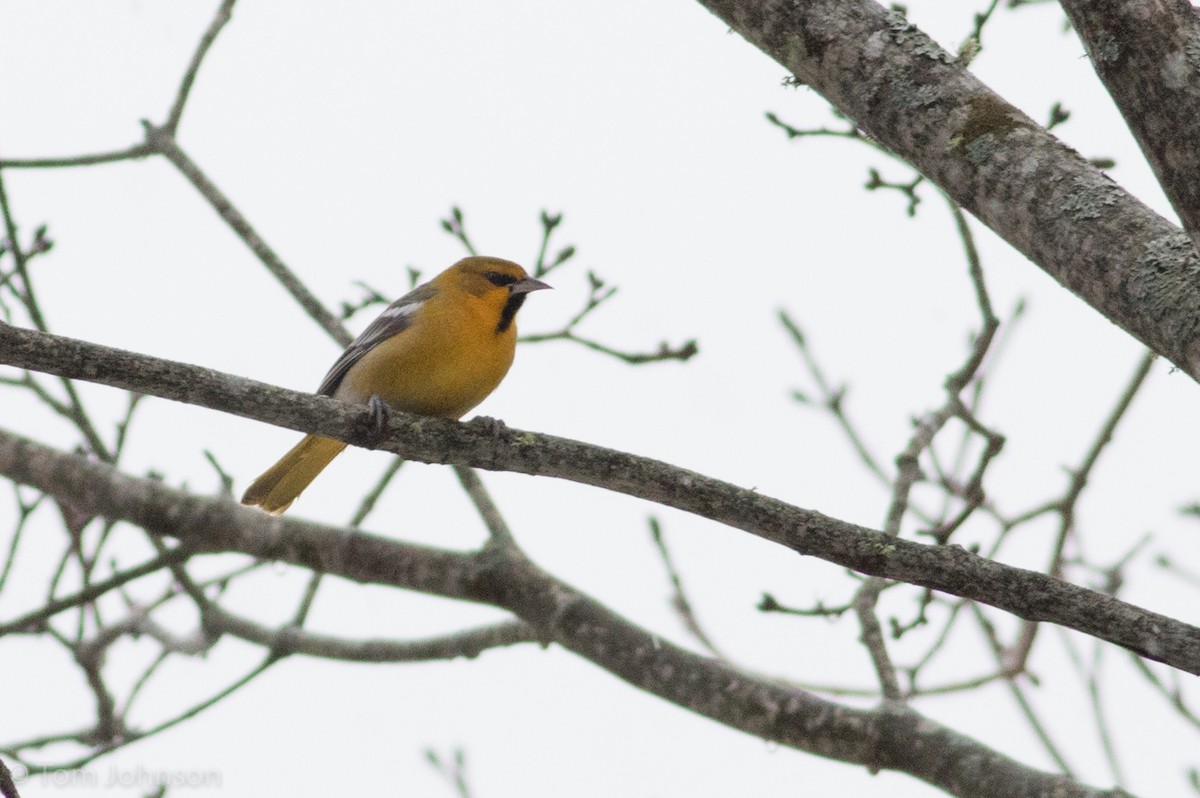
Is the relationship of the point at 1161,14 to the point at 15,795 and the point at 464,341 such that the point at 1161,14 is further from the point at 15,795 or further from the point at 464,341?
the point at 464,341

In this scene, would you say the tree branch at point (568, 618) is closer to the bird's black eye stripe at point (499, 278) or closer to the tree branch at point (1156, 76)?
the bird's black eye stripe at point (499, 278)

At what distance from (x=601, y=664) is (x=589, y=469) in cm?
182

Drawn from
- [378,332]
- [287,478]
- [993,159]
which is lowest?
[287,478]

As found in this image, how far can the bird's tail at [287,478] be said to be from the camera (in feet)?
18.2

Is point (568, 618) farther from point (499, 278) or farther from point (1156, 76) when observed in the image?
point (1156, 76)

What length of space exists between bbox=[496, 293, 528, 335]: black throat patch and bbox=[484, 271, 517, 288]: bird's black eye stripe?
126 millimetres

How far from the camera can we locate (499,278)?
5.84 metres

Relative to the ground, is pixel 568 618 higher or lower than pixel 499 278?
lower

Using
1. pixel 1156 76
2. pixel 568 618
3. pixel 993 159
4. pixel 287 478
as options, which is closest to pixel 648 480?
pixel 993 159

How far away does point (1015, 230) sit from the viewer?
2754 mm

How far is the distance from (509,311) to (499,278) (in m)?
0.31

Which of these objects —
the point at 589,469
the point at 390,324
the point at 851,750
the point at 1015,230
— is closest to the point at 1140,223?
the point at 1015,230

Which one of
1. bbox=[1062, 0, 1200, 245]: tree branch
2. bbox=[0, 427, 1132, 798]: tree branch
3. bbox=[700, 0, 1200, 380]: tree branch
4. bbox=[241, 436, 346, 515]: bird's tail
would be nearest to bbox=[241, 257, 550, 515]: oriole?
bbox=[241, 436, 346, 515]: bird's tail

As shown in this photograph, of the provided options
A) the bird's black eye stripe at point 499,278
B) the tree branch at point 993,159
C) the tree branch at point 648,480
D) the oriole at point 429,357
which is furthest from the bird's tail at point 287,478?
the tree branch at point 993,159
